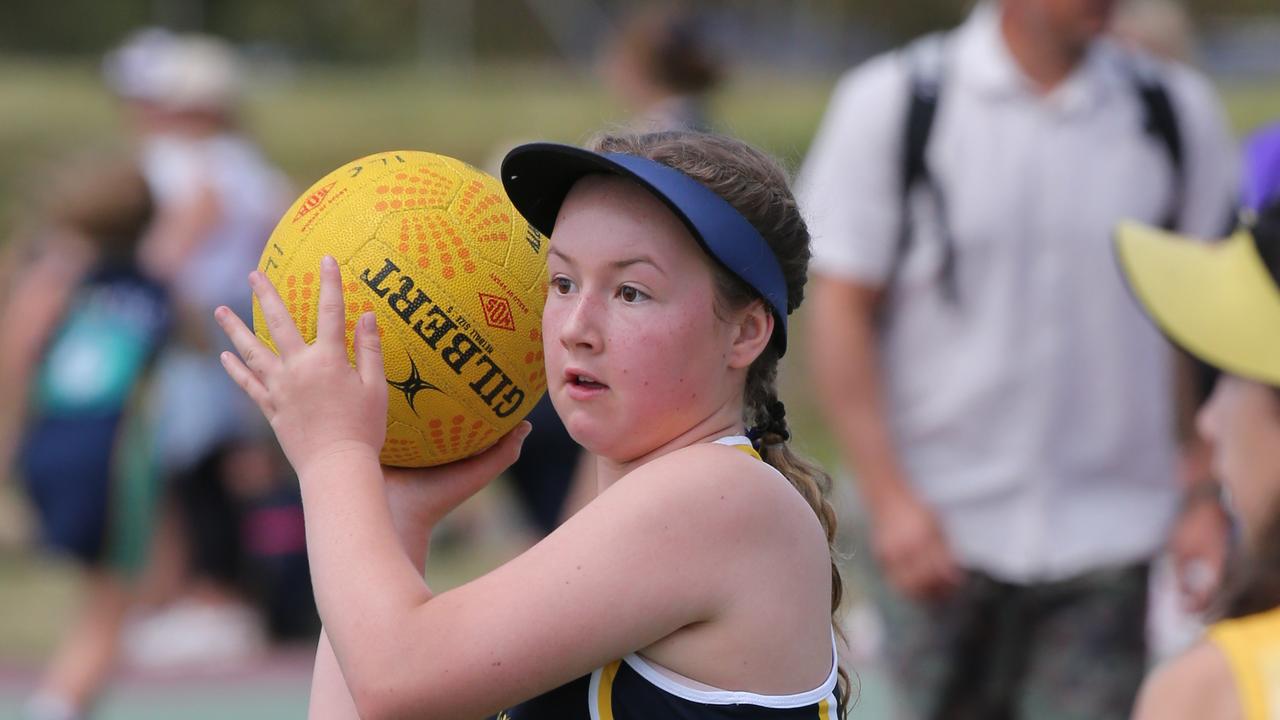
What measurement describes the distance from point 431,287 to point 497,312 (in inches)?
3.8

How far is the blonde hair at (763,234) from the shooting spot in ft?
7.25

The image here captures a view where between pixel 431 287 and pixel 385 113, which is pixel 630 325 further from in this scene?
pixel 385 113

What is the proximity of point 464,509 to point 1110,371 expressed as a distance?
6438 mm

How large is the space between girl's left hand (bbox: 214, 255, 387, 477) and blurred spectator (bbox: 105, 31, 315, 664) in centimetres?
637

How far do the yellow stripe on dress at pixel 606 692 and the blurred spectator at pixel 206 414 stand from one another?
660 centimetres

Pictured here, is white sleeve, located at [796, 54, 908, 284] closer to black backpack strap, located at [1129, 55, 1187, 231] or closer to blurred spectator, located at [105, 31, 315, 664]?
black backpack strap, located at [1129, 55, 1187, 231]

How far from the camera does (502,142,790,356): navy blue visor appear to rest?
6.97 feet

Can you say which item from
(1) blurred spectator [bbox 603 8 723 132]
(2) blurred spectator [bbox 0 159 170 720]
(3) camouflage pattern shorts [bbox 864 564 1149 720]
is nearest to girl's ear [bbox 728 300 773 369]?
(3) camouflage pattern shorts [bbox 864 564 1149 720]

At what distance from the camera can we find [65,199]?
23.6 ft

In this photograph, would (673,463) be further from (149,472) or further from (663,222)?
(149,472)

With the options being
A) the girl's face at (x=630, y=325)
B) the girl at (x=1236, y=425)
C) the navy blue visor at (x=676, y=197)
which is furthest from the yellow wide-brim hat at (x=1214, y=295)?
the girl's face at (x=630, y=325)

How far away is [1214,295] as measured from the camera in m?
2.94

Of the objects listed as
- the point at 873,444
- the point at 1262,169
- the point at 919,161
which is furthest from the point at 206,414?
the point at 1262,169

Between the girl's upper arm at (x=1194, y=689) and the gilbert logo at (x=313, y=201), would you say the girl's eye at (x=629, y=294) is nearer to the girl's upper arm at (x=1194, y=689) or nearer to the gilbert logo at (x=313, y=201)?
the gilbert logo at (x=313, y=201)
